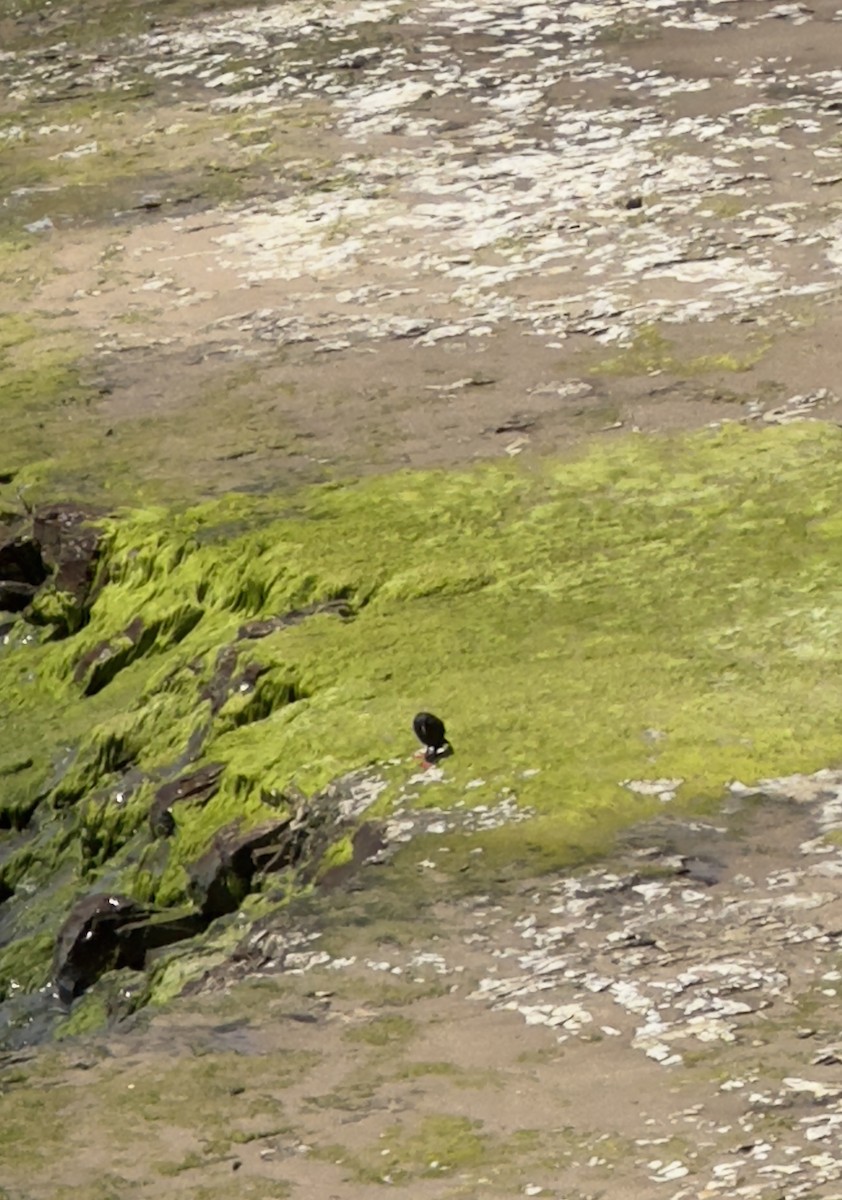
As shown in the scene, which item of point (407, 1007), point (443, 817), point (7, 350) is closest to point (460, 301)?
point (7, 350)

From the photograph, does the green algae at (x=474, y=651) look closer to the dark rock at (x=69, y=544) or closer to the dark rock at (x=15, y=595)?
the dark rock at (x=69, y=544)

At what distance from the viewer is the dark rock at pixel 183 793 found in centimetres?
939

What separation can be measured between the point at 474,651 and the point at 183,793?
52.9 inches

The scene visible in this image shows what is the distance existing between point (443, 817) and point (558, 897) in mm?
825

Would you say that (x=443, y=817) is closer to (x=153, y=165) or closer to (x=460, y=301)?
(x=460, y=301)

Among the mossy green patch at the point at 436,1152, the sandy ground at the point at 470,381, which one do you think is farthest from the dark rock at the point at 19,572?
the mossy green patch at the point at 436,1152

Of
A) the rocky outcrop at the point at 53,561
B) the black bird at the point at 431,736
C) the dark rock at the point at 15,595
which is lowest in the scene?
the dark rock at the point at 15,595

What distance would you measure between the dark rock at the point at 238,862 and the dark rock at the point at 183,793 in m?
0.59

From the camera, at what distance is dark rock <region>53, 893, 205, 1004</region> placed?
8562 mm

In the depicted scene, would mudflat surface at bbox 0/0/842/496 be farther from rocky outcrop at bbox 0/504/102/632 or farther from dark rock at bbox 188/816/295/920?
dark rock at bbox 188/816/295/920

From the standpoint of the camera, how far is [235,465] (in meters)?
12.5

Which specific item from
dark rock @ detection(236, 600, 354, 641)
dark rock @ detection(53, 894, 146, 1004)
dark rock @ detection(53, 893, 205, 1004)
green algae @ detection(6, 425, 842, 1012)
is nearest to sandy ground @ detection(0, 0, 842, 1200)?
green algae @ detection(6, 425, 842, 1012)

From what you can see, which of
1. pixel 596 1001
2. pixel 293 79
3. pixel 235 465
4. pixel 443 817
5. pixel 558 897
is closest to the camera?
pixel 596 1001

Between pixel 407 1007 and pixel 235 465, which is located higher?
pixel 407 1007
